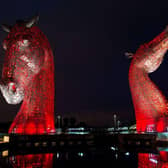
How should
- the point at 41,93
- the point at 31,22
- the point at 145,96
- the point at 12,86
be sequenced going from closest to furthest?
the point at 12,86 < the point at 31,22 < the point at 41,93 < the point at 145,96

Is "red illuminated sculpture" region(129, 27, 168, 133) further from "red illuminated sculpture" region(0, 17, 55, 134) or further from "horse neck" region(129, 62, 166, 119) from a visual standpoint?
"red illuminated sculpture" region(0, 17, 55, 134)

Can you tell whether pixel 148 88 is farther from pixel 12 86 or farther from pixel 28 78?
pixel 12 86

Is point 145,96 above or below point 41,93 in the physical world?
below

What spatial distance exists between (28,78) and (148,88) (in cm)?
859

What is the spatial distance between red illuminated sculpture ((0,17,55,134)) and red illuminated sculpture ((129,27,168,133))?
255 inches

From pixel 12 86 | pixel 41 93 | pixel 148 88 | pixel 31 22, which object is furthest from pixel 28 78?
pixel 148 88

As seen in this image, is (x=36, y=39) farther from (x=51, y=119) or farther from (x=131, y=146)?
(x=131, y=146)

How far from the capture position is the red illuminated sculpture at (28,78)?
13.8 meters

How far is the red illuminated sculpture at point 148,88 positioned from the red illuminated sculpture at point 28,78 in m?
6.47

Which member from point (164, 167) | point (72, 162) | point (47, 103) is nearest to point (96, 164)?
point (72, 162)

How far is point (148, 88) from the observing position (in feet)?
55.2

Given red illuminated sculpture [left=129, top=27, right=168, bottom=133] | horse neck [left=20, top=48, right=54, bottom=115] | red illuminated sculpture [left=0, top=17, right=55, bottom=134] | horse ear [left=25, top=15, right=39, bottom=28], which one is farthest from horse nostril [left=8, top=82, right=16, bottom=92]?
red illuminated sculpture [left=129, top=27, right=168, bottom=133]

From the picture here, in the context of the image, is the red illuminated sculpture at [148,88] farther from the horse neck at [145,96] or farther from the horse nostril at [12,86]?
the horse nostril at [12,86]

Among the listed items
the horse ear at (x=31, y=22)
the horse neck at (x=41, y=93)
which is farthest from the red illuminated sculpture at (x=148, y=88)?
the horse ear at (x=31, y=22)
